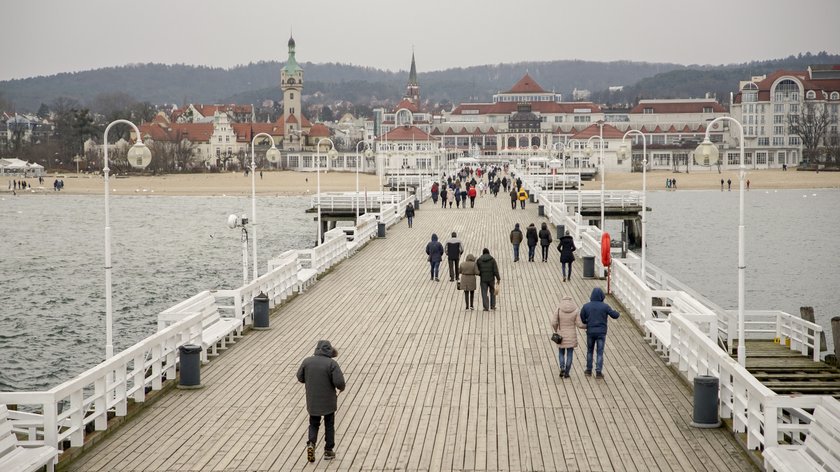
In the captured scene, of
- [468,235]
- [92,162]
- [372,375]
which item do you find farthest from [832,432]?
[92,162]

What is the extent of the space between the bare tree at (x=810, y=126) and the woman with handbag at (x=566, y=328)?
14484cm

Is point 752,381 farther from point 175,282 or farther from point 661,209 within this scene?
point 661,209

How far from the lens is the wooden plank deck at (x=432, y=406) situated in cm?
1142

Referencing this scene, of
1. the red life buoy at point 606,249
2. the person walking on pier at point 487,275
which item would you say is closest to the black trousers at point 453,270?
the red life buoy at point 606,249

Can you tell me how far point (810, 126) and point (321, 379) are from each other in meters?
157

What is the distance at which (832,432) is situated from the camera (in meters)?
9.41

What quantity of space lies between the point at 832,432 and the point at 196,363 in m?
8.50

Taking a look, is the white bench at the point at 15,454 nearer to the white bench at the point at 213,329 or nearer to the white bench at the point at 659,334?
the white bench at the point at 213,329

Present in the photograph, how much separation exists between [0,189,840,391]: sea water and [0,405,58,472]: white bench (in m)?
15.9

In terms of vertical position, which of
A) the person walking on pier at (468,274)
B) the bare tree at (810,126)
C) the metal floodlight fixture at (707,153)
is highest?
the bare tree at (810,126)

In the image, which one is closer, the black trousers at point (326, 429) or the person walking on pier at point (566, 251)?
the black trousers at point (326, 429)

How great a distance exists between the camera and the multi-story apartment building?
155 m

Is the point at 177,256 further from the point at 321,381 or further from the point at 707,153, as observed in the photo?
the point at 321,381

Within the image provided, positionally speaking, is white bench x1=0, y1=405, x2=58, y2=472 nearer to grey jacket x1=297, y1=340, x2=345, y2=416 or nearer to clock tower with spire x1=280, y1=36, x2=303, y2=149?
grey jacket x1=297, y1=340, x2=345, y2=416
